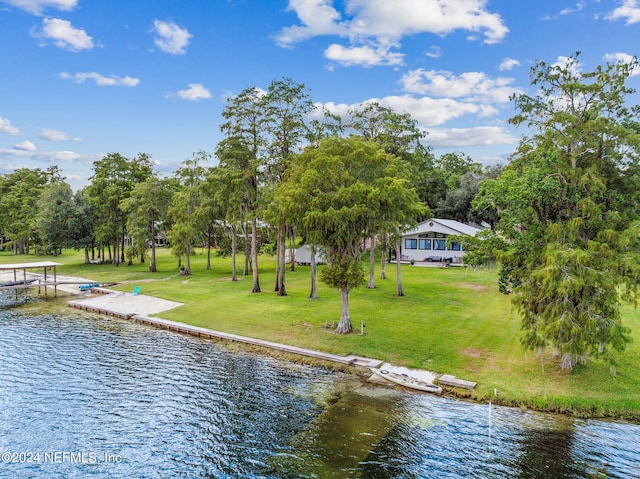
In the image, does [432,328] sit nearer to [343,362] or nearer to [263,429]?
[343,362]

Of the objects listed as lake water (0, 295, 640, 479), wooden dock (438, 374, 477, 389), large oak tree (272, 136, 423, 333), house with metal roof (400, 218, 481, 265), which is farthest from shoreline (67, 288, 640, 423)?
house with metal roof (400, 218, 481, 265)

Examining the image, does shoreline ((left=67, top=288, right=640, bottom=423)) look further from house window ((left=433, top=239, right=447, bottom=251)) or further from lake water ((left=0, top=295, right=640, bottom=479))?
house window ((left=433, top=239, right=447, bottom=251))

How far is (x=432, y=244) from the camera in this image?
46.6m

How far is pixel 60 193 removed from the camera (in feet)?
159

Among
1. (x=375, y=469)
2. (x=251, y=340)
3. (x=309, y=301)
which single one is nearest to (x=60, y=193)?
(x=309, y=301)

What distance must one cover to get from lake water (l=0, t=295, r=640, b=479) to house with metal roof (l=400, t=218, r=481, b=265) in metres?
31.7

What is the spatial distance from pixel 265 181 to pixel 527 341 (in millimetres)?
20318

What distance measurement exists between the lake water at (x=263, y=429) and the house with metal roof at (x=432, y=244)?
31.7 m

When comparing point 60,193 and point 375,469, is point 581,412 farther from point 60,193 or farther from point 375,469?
point 60,193

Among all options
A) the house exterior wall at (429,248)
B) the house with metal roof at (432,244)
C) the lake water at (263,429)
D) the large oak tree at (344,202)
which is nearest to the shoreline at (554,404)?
the lake water at (263,429)

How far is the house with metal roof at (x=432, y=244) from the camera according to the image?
44969 millimetres

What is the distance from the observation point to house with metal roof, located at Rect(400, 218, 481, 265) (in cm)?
4497

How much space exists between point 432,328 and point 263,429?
11339 millimetres

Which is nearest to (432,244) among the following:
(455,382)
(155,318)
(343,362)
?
(155,318)
